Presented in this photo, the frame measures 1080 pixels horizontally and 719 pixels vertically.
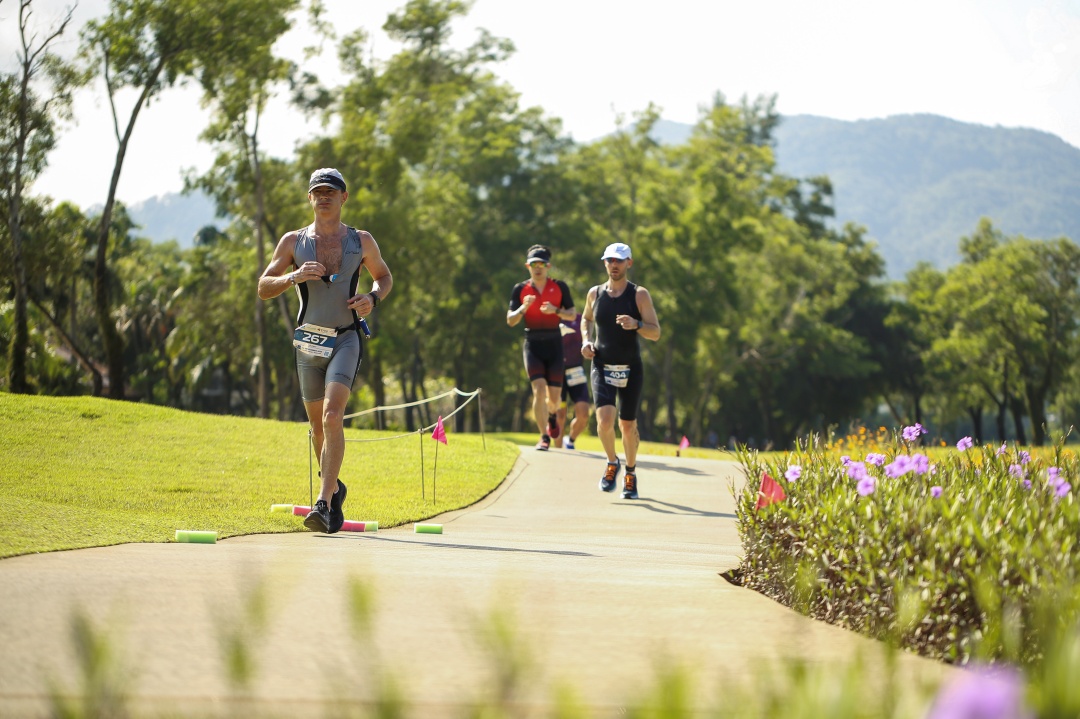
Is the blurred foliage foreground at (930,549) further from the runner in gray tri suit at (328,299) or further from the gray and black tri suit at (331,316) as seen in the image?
the gray and black tri suit at (331,316)

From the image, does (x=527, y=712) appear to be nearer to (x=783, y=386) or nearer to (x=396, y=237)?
(x=396, y=237)

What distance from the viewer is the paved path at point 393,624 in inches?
118

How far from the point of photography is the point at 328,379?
27.8ft

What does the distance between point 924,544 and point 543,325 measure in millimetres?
11373

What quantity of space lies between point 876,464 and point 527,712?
4.30 metres

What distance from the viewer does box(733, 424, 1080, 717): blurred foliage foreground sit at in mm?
3713

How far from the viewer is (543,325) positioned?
15.7 m

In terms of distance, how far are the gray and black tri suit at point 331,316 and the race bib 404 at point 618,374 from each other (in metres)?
3.98

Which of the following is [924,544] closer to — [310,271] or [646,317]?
[310,271]

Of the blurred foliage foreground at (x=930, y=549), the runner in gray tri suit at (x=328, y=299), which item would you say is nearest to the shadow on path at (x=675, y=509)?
the runner in gray tri suit at (x=328, y=299)

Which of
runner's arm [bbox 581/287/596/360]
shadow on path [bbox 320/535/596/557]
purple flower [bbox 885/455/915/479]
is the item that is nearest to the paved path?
shadow on path [bbox 320/535/596/557]

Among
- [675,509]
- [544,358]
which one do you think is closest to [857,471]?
[675,509]

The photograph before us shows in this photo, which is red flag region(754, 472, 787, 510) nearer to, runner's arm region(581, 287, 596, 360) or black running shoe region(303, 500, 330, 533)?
black running shoe region(303, 500, 330, 533)

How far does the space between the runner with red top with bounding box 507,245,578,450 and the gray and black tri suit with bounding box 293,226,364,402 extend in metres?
5.45
